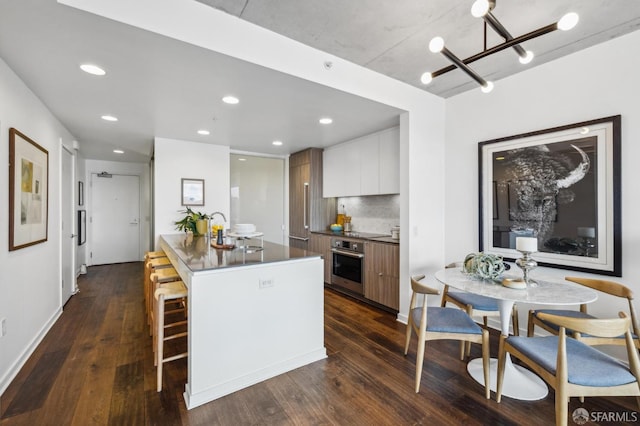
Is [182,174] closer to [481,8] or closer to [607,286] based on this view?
[481,8]

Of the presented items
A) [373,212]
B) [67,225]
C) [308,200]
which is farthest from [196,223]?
[373,212]

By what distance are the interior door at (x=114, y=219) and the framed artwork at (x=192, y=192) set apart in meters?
3.10

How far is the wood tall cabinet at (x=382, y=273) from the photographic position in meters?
3.39

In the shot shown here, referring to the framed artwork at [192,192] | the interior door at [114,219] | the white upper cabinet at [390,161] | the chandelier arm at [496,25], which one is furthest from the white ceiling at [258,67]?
the interior door at [114,219]

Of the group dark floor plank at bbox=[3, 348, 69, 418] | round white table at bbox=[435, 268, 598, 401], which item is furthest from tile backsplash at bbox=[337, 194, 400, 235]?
dark floor plank at bbox=[3, 348, 69, 418]

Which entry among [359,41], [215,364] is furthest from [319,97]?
[215,364]

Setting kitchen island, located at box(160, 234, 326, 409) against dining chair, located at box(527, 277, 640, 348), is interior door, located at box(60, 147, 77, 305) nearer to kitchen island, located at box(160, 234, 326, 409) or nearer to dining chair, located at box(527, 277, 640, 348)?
kitchen island, located at box(160, 234, 326, 409)

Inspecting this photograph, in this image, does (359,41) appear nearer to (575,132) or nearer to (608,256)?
(575,132)

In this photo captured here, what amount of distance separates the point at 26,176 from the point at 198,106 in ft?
5.12

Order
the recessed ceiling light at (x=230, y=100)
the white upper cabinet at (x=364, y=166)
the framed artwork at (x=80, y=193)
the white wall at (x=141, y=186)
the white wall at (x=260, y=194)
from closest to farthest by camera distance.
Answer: the recessed ceiling light at (x=230, y=100), the white upper cabinet at (x=364, y=166), the framed artwork at (x=80, y=193), the white wall at (x=260, y=194), the white wall at (x=141, y=186)

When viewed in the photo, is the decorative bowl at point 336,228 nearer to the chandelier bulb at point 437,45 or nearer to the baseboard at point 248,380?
the baseboard at point 248,380

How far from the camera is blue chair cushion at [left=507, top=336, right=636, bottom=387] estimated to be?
145cm

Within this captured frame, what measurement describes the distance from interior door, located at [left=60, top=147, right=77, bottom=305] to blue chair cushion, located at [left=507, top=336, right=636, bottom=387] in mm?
4755

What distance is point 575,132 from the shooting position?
8.07 feet
